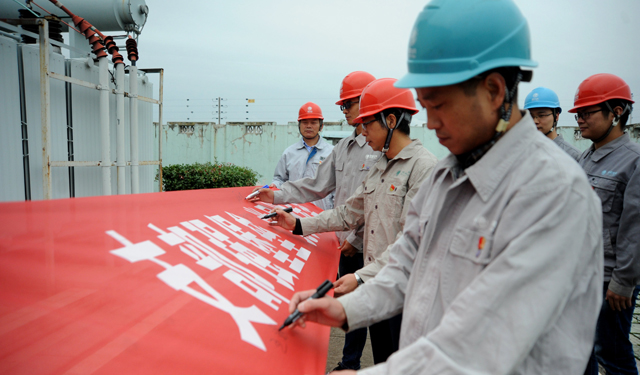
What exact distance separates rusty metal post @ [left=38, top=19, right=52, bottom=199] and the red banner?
3.10 m

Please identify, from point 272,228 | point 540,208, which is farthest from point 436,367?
point 272,228

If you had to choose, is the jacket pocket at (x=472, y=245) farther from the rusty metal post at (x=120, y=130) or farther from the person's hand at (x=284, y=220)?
the rusty metal post at (x=120, y=130)

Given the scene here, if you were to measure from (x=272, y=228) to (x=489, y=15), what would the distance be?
2.13 m

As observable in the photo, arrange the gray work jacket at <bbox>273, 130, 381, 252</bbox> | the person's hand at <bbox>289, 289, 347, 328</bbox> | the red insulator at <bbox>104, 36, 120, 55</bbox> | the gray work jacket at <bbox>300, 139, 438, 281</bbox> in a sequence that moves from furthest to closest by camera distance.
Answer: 1. the red insulator at <bbox>104, 36, 120, 55</bbox>
2. the gray work jacket at <bbox>273, 130, 381, 252</bbox>
3. the gray work jacket at <bbox>300, 139, 438, 281</bbox>
4. the person's hand at <bbox>289, 289, 347, 328</bbox>

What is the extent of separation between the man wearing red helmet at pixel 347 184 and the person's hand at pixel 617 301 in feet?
5.77

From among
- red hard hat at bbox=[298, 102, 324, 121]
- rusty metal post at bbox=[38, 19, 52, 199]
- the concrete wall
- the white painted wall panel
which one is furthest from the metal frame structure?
the concrete wall

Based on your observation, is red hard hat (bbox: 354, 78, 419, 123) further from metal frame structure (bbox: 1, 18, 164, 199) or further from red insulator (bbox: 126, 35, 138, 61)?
red insulator (bbox: 126, 35, 138, 61)

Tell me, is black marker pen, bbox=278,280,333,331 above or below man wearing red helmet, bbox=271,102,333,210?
below

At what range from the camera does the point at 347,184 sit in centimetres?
353

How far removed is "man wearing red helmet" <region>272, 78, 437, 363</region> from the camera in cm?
243

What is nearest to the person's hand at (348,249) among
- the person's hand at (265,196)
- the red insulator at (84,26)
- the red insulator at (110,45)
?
the person's hand at (265,196)

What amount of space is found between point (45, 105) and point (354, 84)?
339 cm

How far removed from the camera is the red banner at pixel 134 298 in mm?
1098

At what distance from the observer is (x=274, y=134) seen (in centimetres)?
1369
